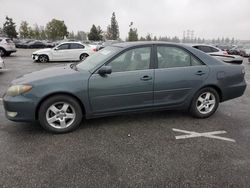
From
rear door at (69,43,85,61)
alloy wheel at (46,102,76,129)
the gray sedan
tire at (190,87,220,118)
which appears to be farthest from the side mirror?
rear door at (69,43,85,61)

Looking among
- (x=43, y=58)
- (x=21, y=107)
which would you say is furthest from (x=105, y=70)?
(x=43, y=58)

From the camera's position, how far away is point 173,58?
4.06 metres

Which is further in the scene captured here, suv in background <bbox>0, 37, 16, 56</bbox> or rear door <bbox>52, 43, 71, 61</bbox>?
suv in background <bbox>0, 37, 16, 56</bbox>

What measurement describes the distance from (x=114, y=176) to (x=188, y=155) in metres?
1.14

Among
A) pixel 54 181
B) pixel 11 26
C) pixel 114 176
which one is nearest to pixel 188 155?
pixel 114 176

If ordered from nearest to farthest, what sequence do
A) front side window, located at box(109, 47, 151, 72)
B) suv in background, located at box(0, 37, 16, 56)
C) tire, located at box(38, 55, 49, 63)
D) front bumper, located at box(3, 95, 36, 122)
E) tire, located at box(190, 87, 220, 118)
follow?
1. front bumper, located at box(3, 95, 36, 122)
2. front side window, located at box(109, 47, 151, 72)
3. tire, located at box(190, 87, 220, 118)
4. tire, located at box(38, 55, 49, 63)
5. suv in background, located at box(0, 37, 16, 56)

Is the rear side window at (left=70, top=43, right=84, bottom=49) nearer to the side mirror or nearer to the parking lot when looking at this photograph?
the parking lot

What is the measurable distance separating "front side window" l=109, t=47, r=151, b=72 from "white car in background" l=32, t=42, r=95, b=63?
35.3 ft

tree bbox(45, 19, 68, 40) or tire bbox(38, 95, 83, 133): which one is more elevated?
tree bbox(45, 19, 68, 40)

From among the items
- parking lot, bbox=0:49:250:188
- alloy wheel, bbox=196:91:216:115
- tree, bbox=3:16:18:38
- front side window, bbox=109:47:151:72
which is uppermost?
tree, bbox=3:16:18:38

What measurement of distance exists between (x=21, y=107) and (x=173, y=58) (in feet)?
9.21

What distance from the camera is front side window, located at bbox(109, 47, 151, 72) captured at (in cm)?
374

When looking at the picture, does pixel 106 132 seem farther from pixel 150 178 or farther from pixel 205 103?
pixel 205 103

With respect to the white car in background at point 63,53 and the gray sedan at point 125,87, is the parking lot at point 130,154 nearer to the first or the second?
the gray sedan at point 125,87
